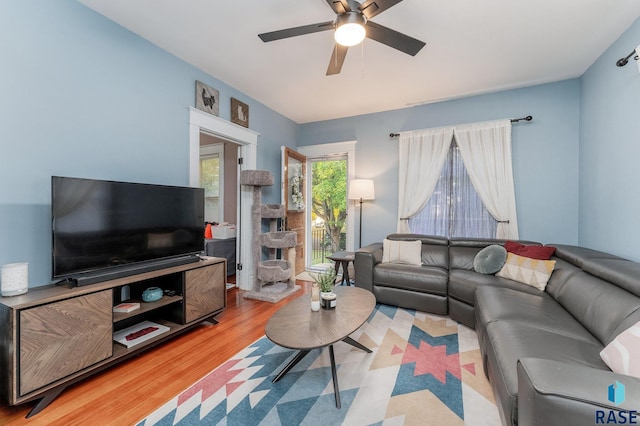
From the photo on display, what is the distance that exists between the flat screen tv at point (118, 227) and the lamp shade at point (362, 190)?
225 centimetres

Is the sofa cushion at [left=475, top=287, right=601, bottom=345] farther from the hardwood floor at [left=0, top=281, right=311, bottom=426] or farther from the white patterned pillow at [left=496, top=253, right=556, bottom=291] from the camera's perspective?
the hardwood floor at [left=0, top=281, right=311, bottom=426]

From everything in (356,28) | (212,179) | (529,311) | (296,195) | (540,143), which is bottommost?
(529,311)

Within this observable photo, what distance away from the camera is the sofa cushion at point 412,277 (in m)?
2.79

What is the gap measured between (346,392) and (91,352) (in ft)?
5.60

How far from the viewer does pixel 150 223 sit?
2.27 metres

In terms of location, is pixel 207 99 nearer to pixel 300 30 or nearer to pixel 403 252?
pixel 300 30

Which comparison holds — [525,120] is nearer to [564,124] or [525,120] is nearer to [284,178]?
[564,124]

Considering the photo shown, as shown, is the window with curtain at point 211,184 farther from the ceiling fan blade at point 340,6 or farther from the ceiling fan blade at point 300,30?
the ceiling fan blade at point 340,6

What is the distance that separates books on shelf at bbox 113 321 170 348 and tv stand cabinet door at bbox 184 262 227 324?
23cm

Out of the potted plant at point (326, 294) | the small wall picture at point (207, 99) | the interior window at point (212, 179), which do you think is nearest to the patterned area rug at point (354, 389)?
the potted plant at point (326, 294)

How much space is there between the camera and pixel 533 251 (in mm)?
2562

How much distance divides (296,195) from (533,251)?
3.13 meters

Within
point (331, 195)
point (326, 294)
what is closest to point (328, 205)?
point (331, 195)

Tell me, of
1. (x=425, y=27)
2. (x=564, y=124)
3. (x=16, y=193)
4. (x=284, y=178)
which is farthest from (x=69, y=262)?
(x=564, y=124)
